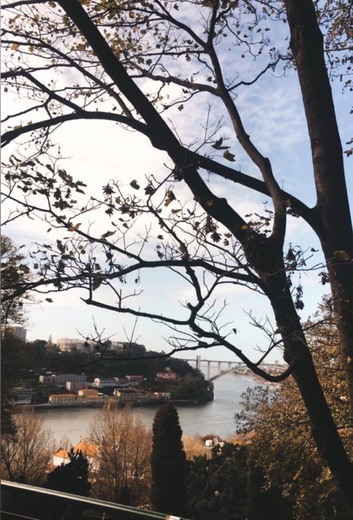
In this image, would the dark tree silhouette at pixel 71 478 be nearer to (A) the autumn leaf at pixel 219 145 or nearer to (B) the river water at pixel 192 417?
(B) the river water at pixel 192 417

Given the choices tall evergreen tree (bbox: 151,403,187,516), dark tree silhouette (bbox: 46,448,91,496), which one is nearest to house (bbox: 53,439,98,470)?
tall evergreen tree (bbox: 151,403,187,516)

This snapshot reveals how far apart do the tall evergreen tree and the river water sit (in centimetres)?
47

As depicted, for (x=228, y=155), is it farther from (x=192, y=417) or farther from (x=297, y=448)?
(x=192, y=417)

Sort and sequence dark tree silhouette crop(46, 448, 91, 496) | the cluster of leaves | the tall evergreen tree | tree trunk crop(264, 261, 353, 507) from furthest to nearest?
the tall evergreen tree < dark tree silhouette crop(46, 448, 91, 496) < the cluster of leaves < tree trunk crop(264, 261, 353, 507)

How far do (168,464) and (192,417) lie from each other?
81.9 inches

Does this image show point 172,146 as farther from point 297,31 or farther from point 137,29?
point 137,29

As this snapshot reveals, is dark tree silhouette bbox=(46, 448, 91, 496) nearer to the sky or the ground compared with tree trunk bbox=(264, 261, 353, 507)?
nearer to the ground

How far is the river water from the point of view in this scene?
986 cm

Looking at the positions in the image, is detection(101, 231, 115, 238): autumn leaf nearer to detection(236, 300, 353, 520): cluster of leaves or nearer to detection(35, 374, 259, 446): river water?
detection(236, 300, 353, 520): cluster of leaves

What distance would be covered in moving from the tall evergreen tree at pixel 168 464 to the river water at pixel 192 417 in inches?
18.7

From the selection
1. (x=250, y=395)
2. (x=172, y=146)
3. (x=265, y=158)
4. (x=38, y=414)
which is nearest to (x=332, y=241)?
(x=265, y=158)

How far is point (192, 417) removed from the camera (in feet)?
39.1

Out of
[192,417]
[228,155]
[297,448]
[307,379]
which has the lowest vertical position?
[192,417]

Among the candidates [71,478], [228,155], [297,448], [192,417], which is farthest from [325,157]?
[192,417]
